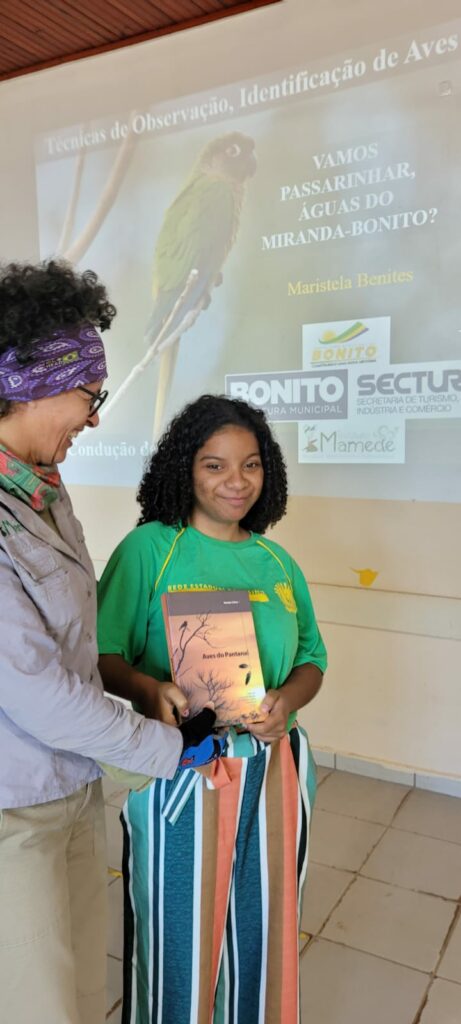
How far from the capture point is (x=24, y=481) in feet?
3.38

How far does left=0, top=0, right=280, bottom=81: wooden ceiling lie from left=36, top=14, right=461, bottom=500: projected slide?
279 mm

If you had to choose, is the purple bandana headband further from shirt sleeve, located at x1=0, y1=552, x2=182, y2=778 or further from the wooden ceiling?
the wooden ceiling

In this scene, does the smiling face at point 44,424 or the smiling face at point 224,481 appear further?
the smiling face at point 224,481

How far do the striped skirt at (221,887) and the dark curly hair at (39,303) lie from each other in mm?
720

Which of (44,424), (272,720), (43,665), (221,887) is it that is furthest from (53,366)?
(221,887)

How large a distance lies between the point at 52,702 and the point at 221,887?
54cm

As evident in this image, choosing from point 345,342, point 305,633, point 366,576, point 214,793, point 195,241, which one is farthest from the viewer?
point 195,241

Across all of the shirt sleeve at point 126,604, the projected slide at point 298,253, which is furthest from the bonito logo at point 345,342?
the shirt sleeve at point 126,604

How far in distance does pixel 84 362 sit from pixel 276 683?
69cm

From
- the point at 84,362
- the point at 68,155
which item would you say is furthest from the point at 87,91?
the point at 84,362

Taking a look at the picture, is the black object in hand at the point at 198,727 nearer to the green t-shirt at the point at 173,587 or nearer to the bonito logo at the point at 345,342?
the green t-shirt at the point at 173,587

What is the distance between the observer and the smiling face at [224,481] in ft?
4.52

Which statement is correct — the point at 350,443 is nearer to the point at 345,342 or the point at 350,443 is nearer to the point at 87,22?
the point at 345,342

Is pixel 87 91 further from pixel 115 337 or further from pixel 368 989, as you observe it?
pixel 368 989
